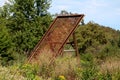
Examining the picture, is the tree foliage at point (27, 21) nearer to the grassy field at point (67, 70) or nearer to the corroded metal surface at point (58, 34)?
the corroded metal surface at point (58, 34)

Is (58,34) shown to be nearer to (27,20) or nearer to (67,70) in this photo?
(67,70)

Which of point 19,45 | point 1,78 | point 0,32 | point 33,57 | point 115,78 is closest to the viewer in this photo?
point 1,78

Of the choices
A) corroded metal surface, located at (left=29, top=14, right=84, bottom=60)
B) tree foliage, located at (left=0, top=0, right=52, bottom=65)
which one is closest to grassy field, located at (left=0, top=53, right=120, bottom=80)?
corroded metal surface, located at (left=29, top=14, right=84, bottom=60)

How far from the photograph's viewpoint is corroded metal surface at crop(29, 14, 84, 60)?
17.0m

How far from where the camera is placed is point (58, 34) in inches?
697

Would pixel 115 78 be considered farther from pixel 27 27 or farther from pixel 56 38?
pixel 27 27

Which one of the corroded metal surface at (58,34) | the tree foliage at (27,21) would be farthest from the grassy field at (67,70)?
the tree foliage at (27,21)

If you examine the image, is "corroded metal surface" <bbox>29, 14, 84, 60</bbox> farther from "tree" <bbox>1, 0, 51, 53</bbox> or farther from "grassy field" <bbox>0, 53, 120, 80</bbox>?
"tree" <bbox>1, 0, 51, 53</bbox>

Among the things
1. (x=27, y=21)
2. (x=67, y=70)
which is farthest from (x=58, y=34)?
(x=27, y=21)

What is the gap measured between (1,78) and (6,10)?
27796 millimetres

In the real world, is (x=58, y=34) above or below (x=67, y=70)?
above

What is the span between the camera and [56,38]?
17672 millimetres

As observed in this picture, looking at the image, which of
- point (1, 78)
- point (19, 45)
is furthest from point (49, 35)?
point (19, 45)

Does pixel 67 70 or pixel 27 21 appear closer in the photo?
pixel 67 70
